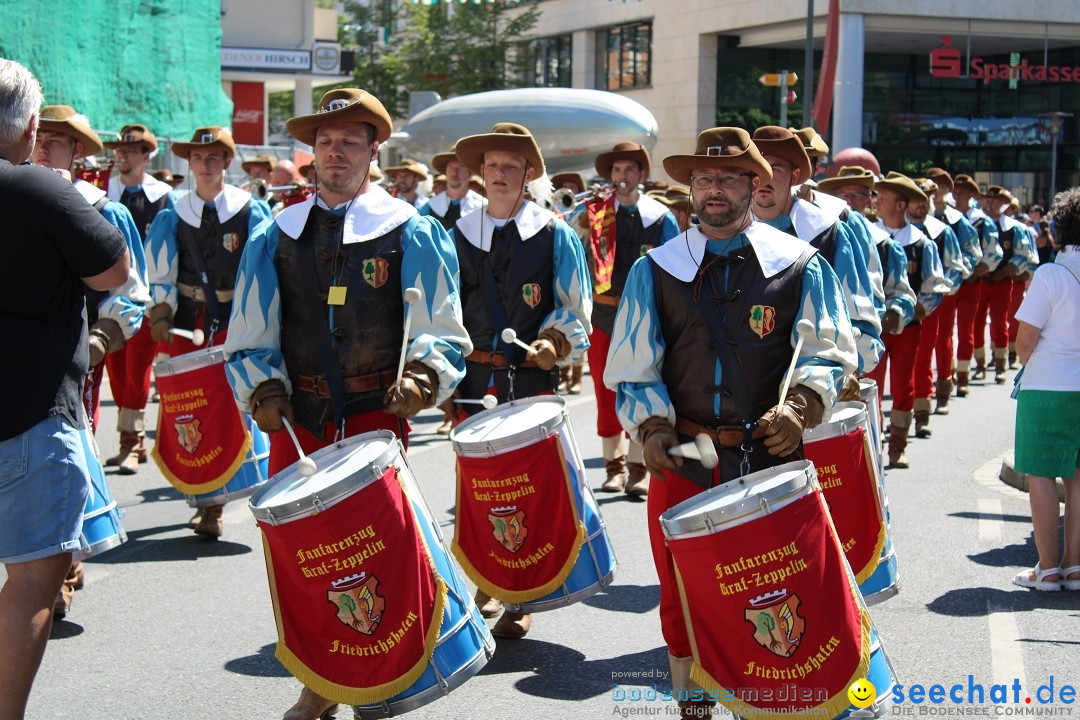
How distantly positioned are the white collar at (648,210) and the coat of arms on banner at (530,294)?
3.22 metres

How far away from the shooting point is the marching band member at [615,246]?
9.48 m

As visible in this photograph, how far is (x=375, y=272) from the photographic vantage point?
16.9 feet

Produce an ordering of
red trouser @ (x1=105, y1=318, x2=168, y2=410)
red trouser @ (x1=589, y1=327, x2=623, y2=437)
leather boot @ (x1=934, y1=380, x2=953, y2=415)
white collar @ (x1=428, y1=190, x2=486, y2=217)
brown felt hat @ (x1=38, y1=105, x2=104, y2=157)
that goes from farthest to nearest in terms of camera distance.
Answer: leather boot @ (x1=934, y1=380, x2=953, y2=415) → white collar @ (x1=428, y1=190, x2=486, y2=217) → red trouser @ (x1=105, y1=318, x2=168, y2=410) → red trouser @ (x1=589, y1=327, x2=623, y2=437) → brown felt hat @ (x1=38, y1=105, x2=104, y2=157)

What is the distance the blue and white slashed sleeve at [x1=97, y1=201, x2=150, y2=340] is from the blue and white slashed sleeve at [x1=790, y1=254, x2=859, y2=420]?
10.4 ft

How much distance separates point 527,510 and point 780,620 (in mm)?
1845

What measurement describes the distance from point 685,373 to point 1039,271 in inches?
115

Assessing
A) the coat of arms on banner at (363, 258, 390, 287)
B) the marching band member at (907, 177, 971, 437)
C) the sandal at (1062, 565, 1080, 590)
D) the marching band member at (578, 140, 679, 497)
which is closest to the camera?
the coat of arms on banner at (363, 258, 390, 287)

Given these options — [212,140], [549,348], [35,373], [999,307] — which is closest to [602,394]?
[549,348]

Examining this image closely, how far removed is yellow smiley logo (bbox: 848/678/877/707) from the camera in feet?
13.1

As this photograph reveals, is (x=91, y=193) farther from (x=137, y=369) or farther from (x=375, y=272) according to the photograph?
(x=137, y=369)

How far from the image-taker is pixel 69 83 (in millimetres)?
20266

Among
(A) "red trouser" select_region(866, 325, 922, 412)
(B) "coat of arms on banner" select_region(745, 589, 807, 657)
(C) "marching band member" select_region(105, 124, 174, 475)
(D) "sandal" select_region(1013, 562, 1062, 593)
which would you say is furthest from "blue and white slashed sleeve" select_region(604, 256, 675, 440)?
(A) "red trouser" select_region(866, 325, 922, 412)

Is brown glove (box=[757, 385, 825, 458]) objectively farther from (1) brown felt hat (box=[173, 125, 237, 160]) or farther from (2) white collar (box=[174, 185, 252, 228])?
(1) brown felt hat (box=[173, 125, 237, 160])

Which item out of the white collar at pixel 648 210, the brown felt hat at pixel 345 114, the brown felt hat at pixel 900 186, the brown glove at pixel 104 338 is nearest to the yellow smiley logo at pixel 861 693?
the brown felt hat at pixel 345 114
